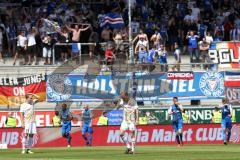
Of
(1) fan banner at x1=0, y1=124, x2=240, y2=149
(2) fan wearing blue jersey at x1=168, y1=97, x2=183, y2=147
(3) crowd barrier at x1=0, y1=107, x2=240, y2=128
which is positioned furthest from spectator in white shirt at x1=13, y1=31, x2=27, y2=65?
(2) fan wearing blue jersey at x1=168, y1=97, x2=183, y2=147

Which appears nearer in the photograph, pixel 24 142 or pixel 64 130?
pixel 24 142

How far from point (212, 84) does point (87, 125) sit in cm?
713

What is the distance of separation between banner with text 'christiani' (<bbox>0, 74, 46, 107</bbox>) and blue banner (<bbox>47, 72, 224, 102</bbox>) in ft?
1.55

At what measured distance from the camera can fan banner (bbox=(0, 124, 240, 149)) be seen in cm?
4050

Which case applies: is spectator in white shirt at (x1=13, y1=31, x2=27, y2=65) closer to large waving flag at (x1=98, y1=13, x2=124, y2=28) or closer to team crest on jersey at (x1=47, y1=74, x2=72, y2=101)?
team crest on jersey at (x1=47, y1=74, x2=72, y2=101)

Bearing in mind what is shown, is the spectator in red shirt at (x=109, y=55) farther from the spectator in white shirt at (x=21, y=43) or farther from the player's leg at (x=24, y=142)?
the player's leg at (x=24, y=142)

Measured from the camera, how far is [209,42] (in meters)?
46.4

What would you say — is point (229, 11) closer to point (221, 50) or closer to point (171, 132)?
point (221, 50)

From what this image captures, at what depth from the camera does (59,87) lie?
43.1 m

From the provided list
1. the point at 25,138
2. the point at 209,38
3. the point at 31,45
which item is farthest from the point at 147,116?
the point at 25,138

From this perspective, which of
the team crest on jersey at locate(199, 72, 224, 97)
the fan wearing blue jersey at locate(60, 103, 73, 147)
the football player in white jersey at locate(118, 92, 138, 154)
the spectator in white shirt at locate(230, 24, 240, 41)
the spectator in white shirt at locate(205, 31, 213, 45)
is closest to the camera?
the football player in white jersey at locate(118, 92, 138, 154)

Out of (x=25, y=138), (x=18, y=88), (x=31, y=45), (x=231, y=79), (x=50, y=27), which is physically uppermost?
(x=50, y=27)

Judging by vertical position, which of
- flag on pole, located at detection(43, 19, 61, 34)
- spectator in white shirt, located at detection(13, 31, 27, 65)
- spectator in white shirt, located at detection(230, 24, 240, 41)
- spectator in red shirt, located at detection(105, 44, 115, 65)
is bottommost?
spectator in red shirt, located at detection(105, 44, 115, 65)

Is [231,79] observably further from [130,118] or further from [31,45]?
[130,118]
